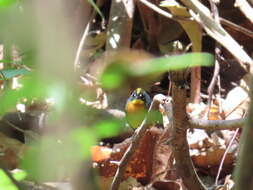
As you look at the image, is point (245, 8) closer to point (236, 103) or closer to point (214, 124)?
point (236, 103)

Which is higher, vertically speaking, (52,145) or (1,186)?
(52,145)

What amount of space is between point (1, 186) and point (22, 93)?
0.68 feet

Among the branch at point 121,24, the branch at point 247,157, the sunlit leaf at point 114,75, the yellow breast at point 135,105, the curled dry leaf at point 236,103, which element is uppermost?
the sunlit leaf at point 114,75

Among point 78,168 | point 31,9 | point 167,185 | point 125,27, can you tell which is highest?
point 31,9

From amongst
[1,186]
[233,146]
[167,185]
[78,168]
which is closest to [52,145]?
[78,168]

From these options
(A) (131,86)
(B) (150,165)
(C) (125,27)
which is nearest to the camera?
(A) (131,86)

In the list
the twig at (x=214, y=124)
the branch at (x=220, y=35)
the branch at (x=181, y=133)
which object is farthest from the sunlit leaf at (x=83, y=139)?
the branch at (x=220, y=35)

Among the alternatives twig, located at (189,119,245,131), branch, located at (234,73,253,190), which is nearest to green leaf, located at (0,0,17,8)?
branch, located at (234,73,253,190)

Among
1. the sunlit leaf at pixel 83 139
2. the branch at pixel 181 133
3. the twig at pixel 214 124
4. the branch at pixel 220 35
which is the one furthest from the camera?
the branch at pixel 220 35

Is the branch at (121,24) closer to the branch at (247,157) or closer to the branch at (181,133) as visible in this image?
the branch at (181,133)

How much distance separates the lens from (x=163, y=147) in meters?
1.92

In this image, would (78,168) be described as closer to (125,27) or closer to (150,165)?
(150,165)

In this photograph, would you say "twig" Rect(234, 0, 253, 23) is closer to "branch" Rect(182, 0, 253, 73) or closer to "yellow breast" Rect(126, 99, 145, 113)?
"branch" Rect(182, 0, 253, 73)

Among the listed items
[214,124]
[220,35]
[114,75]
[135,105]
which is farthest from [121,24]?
[114,75]
